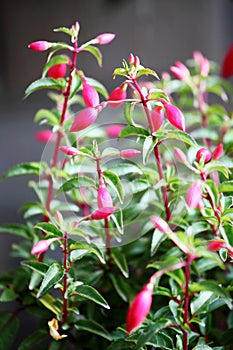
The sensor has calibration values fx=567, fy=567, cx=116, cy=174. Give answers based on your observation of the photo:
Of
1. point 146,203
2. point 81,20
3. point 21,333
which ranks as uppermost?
point 81,20

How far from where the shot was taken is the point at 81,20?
1476 millimetres

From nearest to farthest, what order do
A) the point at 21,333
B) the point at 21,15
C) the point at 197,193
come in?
the point at 197,193, the point at 21,333, the point at 21,15

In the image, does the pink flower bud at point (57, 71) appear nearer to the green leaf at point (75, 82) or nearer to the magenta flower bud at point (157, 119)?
the green leaf at point (75, 82)

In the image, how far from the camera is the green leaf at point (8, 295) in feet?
2.75

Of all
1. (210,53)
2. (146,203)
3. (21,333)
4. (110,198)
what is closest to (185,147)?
(146,203)

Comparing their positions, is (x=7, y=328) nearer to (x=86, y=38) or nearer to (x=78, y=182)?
(x=78, y=182)

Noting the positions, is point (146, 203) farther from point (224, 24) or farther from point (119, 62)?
point (224, 24)

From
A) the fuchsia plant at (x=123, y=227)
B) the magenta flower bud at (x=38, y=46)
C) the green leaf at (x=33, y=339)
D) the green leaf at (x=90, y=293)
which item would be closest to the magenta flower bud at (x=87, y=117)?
the fuchsia plant at (x=123, y=227)

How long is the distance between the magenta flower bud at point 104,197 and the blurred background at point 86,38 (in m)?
0.72

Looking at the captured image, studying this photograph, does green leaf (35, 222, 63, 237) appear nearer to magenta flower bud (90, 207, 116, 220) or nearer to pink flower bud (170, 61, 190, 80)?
magenta flower bud (90, 207, 116, 220)

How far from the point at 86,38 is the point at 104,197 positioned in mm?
874

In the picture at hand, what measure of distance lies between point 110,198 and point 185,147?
0.26m

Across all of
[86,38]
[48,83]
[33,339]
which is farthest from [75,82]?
[86,38]

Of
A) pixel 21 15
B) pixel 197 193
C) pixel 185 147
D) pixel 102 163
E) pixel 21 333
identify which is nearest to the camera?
pixel 197 193
